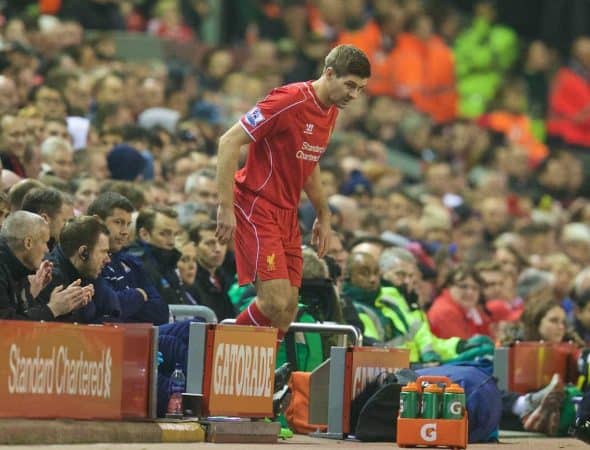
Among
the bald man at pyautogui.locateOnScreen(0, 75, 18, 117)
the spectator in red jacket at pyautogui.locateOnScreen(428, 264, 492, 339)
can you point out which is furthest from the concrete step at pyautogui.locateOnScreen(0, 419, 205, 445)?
the bald man at pyautogui.locateOnScreen(0, 75, 18, 117)

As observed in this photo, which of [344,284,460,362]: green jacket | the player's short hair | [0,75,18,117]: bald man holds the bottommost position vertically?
[344,284,460,362]: green jacket

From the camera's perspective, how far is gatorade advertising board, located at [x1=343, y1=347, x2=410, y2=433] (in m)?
10.6

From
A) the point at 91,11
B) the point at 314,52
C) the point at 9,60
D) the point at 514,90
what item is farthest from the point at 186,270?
the point at 514,90

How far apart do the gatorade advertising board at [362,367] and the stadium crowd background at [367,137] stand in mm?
951

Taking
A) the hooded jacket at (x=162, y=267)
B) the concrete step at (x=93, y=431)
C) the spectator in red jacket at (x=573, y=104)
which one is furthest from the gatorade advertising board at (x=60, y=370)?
the spectator in red jacket at (x=573, y=104)

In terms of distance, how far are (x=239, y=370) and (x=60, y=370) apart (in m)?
1.20

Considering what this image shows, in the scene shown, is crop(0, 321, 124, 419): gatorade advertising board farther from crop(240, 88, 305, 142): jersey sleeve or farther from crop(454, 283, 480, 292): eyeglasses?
crop(454, 283, 480, 292): eyeglasses

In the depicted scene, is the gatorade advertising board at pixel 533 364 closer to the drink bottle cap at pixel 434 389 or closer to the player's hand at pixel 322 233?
the player's hand at pixel 322 233

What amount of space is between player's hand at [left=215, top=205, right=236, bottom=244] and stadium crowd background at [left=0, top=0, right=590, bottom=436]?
3.74 ft

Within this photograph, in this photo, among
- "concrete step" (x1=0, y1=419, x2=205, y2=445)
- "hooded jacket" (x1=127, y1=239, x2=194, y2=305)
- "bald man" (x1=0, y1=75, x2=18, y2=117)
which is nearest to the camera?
"concrete step" (x1=0, y1=419, x2=205, y2=445)

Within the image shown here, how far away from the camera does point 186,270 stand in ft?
40.0

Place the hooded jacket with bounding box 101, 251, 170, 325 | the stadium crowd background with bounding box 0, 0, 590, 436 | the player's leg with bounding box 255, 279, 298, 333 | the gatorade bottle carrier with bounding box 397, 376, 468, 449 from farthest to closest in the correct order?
the stadium crowd background with bounding box 0, 0, 590, 436, the hooded jacket with bounding box 101, 251, 170, 325, the player's leg with bounding box 255, 279, 298, 333, the gatorade bottle carrier with bounding box 397, 376, 468, 449

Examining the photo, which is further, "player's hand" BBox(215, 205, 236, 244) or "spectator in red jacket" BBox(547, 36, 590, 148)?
"spectator in red jacket" BBox(547, 36, 590, 148)

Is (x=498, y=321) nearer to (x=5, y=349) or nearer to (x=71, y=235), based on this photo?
(x=71, y=235)
